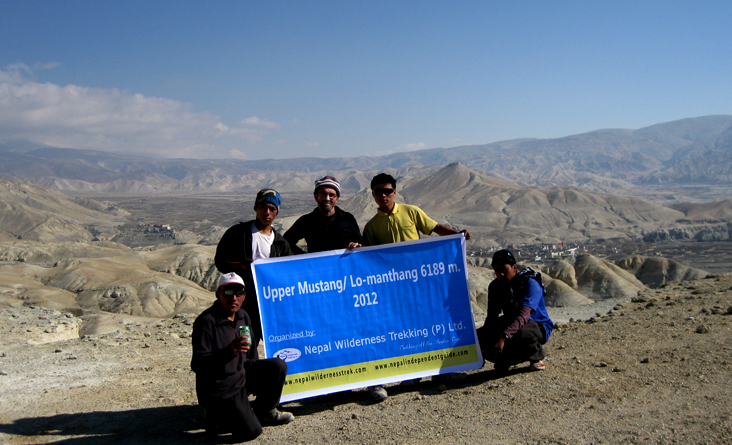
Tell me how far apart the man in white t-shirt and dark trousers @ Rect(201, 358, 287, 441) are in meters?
0.38

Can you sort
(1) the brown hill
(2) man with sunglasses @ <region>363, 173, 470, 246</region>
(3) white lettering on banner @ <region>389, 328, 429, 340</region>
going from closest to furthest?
(3) white lettering on banner @ <region>389, 328, 429, 340</region> → (2) man with sunglasses @ <region>363, 173, 470, 246</region> → (1) the brown hill

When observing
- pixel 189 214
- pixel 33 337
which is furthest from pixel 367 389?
A: pixel 189 214

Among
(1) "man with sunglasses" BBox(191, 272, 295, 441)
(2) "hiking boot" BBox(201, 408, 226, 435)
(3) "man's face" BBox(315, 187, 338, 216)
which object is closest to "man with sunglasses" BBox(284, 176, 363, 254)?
(3) "man's face" BBox(315, 187, 338, 216)

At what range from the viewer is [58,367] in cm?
695

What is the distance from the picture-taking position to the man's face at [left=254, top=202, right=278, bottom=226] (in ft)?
15.6

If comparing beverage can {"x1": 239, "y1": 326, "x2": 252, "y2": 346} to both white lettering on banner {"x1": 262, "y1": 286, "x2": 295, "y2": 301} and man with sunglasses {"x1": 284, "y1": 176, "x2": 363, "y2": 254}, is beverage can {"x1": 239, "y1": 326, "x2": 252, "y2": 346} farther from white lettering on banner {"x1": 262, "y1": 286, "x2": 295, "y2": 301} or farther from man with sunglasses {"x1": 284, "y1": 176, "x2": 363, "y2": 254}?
man with sunglasses {"x1": 284, "y1": 176, "x2": 363, "y2": 254}

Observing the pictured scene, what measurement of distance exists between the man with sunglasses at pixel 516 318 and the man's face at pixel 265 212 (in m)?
2.40

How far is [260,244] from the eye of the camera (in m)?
4.89

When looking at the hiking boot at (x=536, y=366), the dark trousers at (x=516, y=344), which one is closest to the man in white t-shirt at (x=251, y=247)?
the dark trousers at (x=516, y=344)

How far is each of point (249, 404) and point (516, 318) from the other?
9.26 ft

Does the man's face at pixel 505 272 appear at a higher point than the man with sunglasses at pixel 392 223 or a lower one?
lower

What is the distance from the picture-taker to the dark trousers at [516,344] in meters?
5.30

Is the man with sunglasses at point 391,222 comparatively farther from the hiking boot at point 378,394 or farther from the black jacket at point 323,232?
the hiking boot at point 378,394

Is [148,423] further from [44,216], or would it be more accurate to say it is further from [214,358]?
[44,216]
